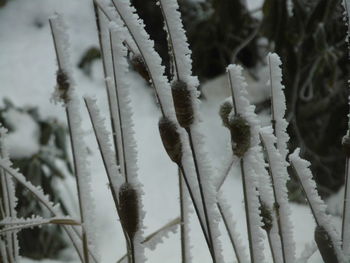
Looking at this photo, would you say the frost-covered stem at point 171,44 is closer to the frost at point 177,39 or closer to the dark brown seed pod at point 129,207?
the frost at point 177,39

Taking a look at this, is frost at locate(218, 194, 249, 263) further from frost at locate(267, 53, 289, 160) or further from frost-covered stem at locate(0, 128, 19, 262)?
frost-covered stem at locate(0, 128, 19, 262)

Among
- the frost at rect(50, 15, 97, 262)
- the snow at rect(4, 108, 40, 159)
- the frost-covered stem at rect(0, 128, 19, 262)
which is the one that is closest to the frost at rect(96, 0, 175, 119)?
the frost at rect(50, 15, 97, 262)

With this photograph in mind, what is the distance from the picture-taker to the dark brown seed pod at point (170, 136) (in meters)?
0.45

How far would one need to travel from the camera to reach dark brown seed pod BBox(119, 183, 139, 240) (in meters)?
0.46

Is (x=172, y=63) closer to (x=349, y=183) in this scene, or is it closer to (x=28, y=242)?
(x=349, y=183)

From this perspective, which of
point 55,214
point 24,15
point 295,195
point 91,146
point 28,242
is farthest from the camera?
point 24,15

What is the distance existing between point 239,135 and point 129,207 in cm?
11

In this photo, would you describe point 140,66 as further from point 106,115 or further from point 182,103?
point 106,115

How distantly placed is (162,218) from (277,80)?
1336mm

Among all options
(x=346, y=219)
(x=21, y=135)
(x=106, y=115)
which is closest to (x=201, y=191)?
(x=346, y=219)

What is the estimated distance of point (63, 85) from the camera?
0.56 m

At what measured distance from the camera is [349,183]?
1.66 ft

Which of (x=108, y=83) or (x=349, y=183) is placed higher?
(x=108, y=83)

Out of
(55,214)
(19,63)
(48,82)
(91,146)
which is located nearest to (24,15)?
(19,63)
